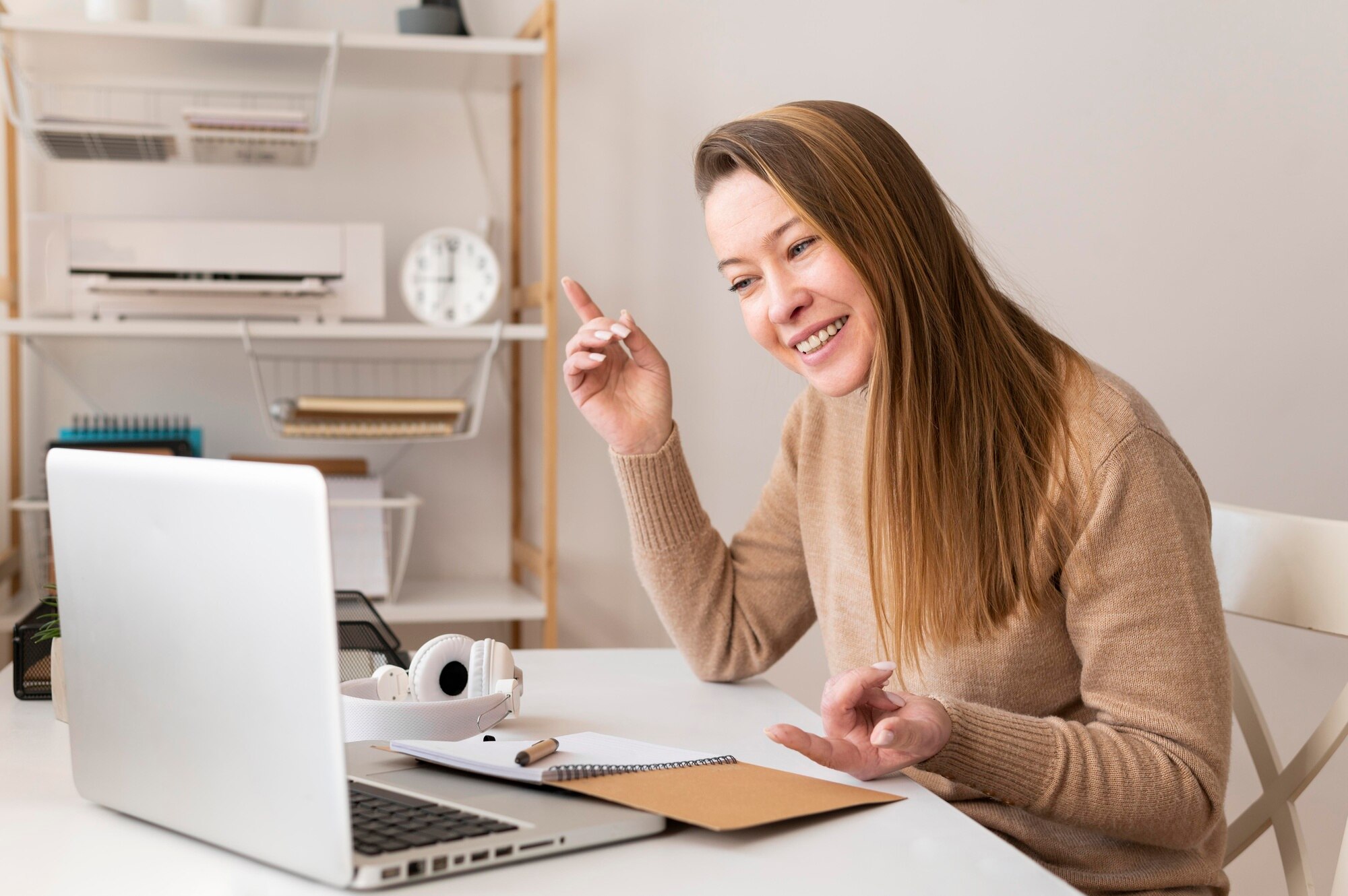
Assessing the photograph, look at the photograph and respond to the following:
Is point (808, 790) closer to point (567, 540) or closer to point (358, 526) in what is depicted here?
point (358, 526)

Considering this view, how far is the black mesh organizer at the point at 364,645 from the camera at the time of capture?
1080mm

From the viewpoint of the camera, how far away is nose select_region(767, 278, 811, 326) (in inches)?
40.2

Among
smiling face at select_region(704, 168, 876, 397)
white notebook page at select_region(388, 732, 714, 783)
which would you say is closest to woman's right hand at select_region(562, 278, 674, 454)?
smiling face at select_region(704, 168, 876, 397)

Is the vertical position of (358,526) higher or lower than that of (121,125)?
lower

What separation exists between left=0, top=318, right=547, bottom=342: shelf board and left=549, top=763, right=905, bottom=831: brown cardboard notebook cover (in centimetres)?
131

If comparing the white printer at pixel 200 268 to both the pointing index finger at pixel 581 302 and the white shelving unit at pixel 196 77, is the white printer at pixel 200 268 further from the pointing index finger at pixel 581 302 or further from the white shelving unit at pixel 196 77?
the pointing index finger at pixel 581 302

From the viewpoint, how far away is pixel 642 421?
1.16 meters

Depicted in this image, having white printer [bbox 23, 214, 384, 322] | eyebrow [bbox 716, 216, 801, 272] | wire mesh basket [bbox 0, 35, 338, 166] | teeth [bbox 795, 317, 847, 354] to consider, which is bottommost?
teeth [bbox 795, 317, 847, 354]

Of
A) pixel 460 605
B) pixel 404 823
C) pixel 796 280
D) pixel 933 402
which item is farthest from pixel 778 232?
pixel 460 605

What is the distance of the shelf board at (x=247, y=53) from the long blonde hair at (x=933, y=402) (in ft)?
3.77

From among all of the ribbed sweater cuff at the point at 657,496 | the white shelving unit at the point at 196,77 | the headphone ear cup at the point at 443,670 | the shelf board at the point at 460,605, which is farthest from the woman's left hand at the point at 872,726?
the white shelving unit at the point at 196,77

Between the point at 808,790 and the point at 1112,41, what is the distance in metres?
1.72

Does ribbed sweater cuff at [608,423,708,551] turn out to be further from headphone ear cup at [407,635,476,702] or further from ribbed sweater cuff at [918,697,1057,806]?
ribbed sweater cuff at [918,697,1057,806]

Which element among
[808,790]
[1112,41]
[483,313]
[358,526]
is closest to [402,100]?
[483,313]
